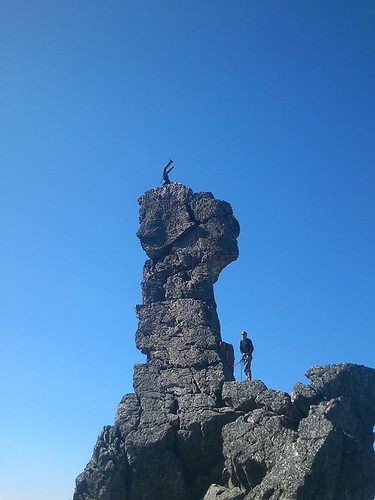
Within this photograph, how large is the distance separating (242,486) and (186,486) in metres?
3.20

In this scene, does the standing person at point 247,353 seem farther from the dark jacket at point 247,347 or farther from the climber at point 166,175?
the climber at point 166,175

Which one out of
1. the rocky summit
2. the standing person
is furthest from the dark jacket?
the rocky summit

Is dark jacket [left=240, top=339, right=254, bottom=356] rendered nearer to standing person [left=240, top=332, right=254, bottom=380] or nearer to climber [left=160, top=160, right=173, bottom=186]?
standing person [left=240, top=332, right=254, bottom=380]

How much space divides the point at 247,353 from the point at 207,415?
510 centimetres

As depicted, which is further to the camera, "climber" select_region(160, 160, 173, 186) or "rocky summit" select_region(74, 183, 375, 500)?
"climber" select_region(160, 160, 173, 186)

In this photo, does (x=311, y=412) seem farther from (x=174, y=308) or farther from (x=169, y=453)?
(x=174, y=308)

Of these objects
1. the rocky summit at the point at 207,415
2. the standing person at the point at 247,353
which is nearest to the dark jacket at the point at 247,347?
the standing person at the point at 247,353

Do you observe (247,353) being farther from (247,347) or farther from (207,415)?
(207,415)

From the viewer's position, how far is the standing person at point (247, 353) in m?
34.5

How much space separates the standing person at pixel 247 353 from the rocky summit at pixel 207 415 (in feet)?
2.60

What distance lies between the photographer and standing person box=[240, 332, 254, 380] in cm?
3453

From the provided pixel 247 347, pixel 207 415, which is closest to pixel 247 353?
pixel 247 347

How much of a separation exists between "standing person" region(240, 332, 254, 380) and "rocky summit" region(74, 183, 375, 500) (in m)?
0.79

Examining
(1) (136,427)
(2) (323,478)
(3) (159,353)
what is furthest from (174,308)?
(2) (323,478)
